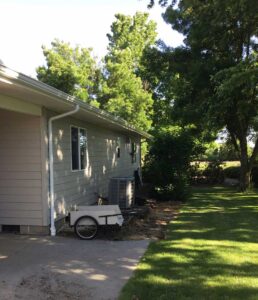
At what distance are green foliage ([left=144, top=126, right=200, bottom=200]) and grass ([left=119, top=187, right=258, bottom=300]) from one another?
13.5 feet

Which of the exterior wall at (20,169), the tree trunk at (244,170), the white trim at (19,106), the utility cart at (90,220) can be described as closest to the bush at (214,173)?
the tree trunk at (244,170)

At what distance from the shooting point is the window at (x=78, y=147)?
10023mm

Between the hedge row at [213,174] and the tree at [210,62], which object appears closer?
the tree at [210,62]

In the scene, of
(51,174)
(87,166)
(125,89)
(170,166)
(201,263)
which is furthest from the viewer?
(125,89)

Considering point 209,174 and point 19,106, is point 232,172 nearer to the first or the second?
point 209,174

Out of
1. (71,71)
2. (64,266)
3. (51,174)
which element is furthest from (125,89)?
(64,266)

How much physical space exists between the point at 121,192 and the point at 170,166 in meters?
4.33

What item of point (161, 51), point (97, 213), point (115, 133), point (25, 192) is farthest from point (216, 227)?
point (161, 51)

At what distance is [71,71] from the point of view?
89.9ft

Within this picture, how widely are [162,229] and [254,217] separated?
3.15 m

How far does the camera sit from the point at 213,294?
4.84 metres

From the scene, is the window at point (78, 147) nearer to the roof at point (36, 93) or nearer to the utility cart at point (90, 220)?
the roof at point (36, 93)

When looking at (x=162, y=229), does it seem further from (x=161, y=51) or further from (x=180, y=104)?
(x=161, y=51)

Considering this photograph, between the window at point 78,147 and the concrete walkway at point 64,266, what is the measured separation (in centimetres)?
273
